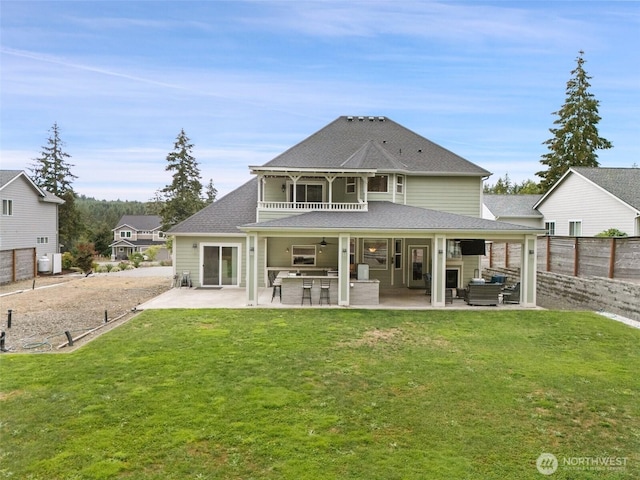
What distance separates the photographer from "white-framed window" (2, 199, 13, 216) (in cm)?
2440

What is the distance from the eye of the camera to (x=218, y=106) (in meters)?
28.5

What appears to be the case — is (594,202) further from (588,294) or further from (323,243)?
(323,243)

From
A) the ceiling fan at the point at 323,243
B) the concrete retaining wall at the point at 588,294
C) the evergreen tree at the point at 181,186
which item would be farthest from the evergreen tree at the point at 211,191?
the concrete retaining wall at the point at 588,294

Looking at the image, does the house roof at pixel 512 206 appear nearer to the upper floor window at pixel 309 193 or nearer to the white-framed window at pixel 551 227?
the white-framed window at pixel 551 227

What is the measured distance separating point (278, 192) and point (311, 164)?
2.08m

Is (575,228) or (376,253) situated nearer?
(376,253)

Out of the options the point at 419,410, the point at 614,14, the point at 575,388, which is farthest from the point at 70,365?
the point at 614,14

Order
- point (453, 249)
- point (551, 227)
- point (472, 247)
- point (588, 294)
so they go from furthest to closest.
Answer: point (551, 227)
point (453, 249)
point (472, 247)
point (588, 294)

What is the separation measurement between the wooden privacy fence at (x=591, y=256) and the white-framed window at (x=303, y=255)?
10.7 m

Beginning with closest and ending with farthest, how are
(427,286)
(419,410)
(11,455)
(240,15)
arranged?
(11,455)
(419,410)
(240,15)
(427,286)

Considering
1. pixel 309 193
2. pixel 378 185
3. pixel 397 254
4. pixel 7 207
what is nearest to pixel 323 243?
pixel 309 193

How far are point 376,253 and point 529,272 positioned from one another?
6.35 m

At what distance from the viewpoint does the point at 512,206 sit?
1257 inches

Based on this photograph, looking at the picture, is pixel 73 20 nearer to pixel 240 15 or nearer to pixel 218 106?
pixel 240 15
